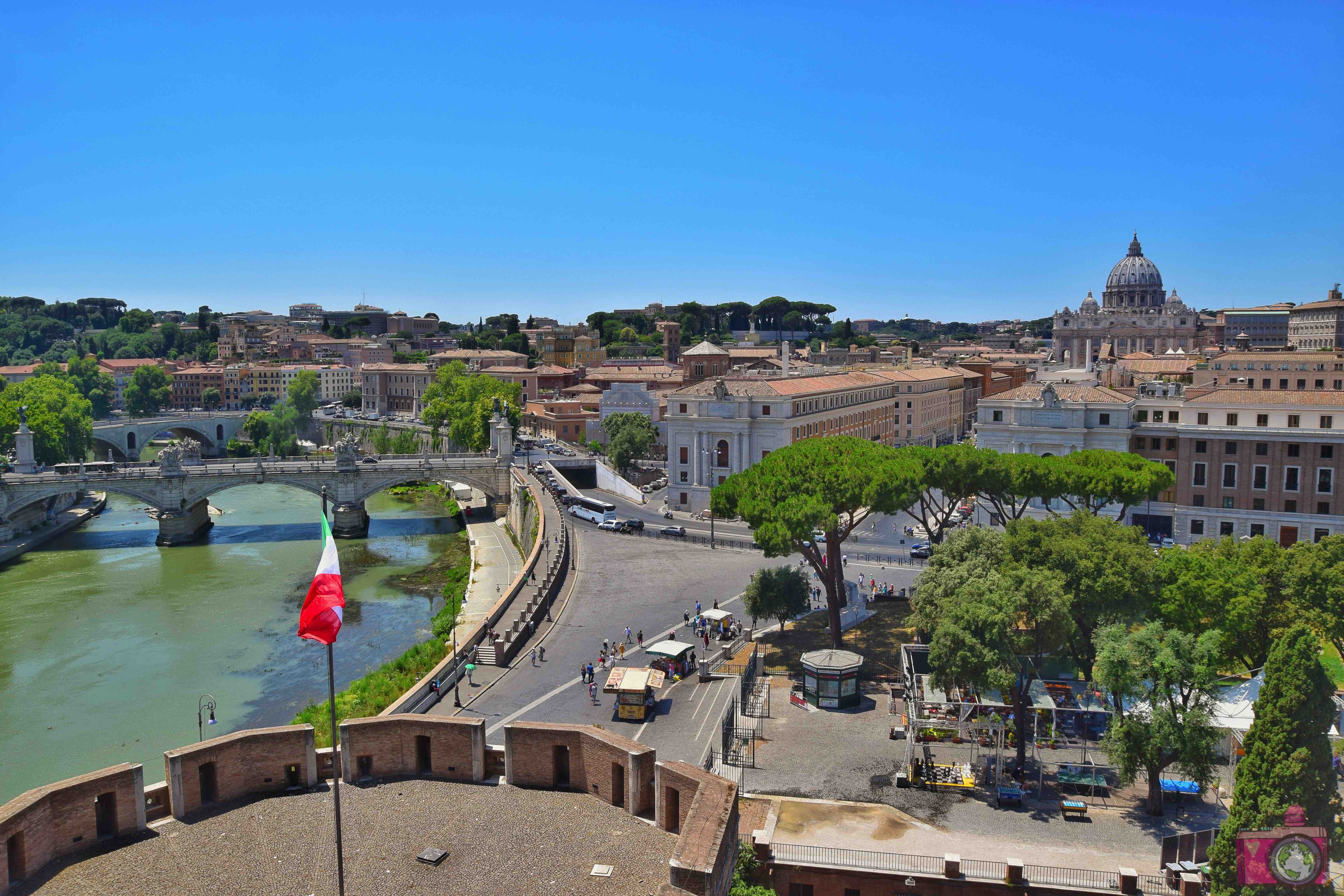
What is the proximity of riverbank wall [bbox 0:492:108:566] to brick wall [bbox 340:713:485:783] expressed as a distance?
40.8m

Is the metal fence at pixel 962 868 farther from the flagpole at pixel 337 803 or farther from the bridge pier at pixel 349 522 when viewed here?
the bridge pier at pixel 349 522

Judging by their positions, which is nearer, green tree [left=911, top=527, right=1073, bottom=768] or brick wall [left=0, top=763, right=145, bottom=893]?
brick wall [left=0, top=763, right=145, bottom=893]

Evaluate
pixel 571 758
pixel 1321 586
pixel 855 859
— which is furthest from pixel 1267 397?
pixel 571 758

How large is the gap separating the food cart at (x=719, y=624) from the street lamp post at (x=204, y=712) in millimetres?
12477

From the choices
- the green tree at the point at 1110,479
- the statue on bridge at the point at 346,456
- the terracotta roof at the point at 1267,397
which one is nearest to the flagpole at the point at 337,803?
the green tree at the point at 1110,479

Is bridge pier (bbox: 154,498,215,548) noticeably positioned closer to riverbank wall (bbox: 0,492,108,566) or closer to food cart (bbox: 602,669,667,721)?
riverbank wall (bbox: 0,492,108,566)

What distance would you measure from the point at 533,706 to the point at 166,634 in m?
18.6

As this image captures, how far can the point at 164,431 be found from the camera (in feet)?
275

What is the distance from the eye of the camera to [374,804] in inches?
496

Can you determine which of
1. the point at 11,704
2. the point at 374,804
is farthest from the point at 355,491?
the point at 374,804

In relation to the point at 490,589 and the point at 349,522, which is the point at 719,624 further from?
the point at 349,522

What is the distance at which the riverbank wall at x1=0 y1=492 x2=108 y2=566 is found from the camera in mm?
47062

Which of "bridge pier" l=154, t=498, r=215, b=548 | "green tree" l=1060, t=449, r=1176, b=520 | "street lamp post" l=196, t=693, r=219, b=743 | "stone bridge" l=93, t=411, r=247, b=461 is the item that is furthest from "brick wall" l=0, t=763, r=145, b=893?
"stone bridge" l=93, t=411, r=247, b=461

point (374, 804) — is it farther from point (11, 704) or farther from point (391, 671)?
point (11, 704)
